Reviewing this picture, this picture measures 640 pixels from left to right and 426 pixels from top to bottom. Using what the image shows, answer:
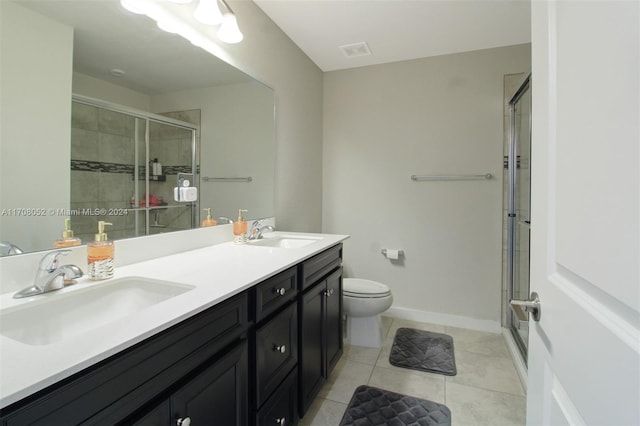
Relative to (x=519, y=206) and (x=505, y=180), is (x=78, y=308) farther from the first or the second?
(x=505, y=180)

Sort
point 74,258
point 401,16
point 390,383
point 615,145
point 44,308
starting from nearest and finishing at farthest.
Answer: point 615,145 → point 44,308 → point 74,258 → point 390,383 → point 401,16

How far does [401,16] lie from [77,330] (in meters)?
2.38

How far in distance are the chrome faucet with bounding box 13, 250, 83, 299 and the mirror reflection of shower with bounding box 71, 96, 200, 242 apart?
0.18 meters

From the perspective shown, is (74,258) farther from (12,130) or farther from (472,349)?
(472,349)

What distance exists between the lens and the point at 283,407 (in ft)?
4.19

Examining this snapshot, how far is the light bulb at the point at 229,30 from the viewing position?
5.14 ft

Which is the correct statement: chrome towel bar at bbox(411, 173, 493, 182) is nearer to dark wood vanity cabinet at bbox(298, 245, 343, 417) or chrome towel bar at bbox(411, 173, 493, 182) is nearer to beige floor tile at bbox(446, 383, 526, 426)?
dark wood vanity cabinet at bbox(298, 245, 343, 417)

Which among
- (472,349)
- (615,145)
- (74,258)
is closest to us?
(615,145)

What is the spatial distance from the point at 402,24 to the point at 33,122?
2175mm

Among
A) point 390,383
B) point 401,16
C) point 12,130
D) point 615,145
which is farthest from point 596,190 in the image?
Answer: point 401,16

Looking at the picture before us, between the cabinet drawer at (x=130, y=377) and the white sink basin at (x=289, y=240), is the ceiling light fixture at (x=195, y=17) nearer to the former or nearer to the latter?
the white sink basin at (x=289, y=240)

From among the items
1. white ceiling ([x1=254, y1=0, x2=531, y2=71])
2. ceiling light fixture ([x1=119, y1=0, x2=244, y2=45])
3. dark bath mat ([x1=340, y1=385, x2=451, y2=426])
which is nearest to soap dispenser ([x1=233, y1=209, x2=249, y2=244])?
ceiling light fixture ([x1=119, y1=0, x2=244, y2=45])

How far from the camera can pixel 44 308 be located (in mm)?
809

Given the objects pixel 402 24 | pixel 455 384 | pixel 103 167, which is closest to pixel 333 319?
pixel 455 384
